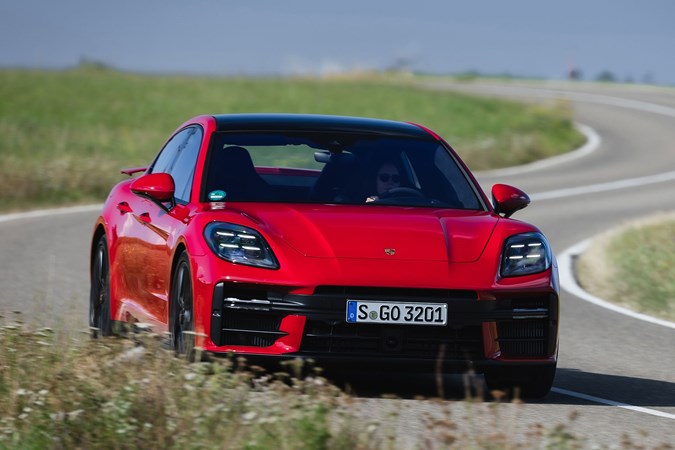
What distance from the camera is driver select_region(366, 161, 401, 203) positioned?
805cm

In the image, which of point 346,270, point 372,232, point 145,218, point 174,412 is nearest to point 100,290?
point 145,218

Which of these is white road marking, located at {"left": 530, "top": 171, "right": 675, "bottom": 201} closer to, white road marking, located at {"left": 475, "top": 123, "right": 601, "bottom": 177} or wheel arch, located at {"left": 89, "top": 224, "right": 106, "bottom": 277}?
white road marking, located at {"left": 475, "top": 123, "right": 601, "bottom": 177}

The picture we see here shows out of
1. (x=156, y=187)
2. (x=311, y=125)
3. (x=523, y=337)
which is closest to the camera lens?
(x=523, y=337)

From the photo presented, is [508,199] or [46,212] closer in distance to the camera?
[508,199]

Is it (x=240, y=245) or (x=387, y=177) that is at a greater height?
(x=387, y=177)

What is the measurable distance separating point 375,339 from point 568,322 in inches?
181

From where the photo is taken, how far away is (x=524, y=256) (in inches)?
287

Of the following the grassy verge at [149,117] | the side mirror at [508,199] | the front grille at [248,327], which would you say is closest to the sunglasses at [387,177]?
the side mirror at [508,199]

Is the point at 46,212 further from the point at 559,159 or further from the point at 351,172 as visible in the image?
the point at 559,159

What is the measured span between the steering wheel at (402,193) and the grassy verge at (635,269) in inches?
172

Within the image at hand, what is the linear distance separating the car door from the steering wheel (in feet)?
3.43

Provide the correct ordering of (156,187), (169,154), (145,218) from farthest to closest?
(169,154), (145,218), (156,187)

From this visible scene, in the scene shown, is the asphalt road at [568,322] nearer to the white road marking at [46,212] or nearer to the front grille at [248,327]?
the white road marking at [46,212]

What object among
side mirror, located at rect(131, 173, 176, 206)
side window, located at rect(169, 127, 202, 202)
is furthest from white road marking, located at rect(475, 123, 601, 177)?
side mirror, located at rect(131, 173, 176, 206)
